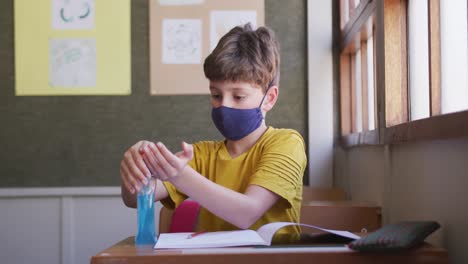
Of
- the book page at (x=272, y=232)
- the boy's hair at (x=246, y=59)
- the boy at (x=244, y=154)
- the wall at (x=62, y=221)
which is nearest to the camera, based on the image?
the book page at (x=272, y=232)

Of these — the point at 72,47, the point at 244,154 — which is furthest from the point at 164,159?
the point at 72,47

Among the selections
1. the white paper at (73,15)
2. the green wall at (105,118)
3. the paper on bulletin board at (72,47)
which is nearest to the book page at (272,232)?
the green wall at (105,118)

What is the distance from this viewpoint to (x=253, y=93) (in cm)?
168

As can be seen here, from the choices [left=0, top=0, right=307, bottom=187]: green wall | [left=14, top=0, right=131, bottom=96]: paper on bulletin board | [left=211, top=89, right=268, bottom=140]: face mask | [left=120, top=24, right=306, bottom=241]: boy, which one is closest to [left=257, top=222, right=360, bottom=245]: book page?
[left=120, top=24, right=306, bottom=241]: boy

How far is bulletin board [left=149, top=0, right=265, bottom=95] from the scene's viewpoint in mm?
3061

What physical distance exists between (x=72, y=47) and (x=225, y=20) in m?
0.67

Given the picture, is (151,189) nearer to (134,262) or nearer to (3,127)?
(134,262)

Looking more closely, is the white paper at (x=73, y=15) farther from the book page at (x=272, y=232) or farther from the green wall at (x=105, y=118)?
the book page at (x=272, y=232)

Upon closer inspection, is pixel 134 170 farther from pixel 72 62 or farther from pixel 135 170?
pixel 72 62

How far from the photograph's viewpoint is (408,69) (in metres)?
1.91

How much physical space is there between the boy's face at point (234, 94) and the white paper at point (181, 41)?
4.66 feet

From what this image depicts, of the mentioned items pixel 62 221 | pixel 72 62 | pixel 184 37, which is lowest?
pixel 62 221

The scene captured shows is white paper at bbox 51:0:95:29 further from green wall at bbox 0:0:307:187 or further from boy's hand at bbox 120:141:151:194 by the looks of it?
boy's hand at bbox 120:141:151:194

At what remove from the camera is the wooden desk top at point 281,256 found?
1.09 meters
